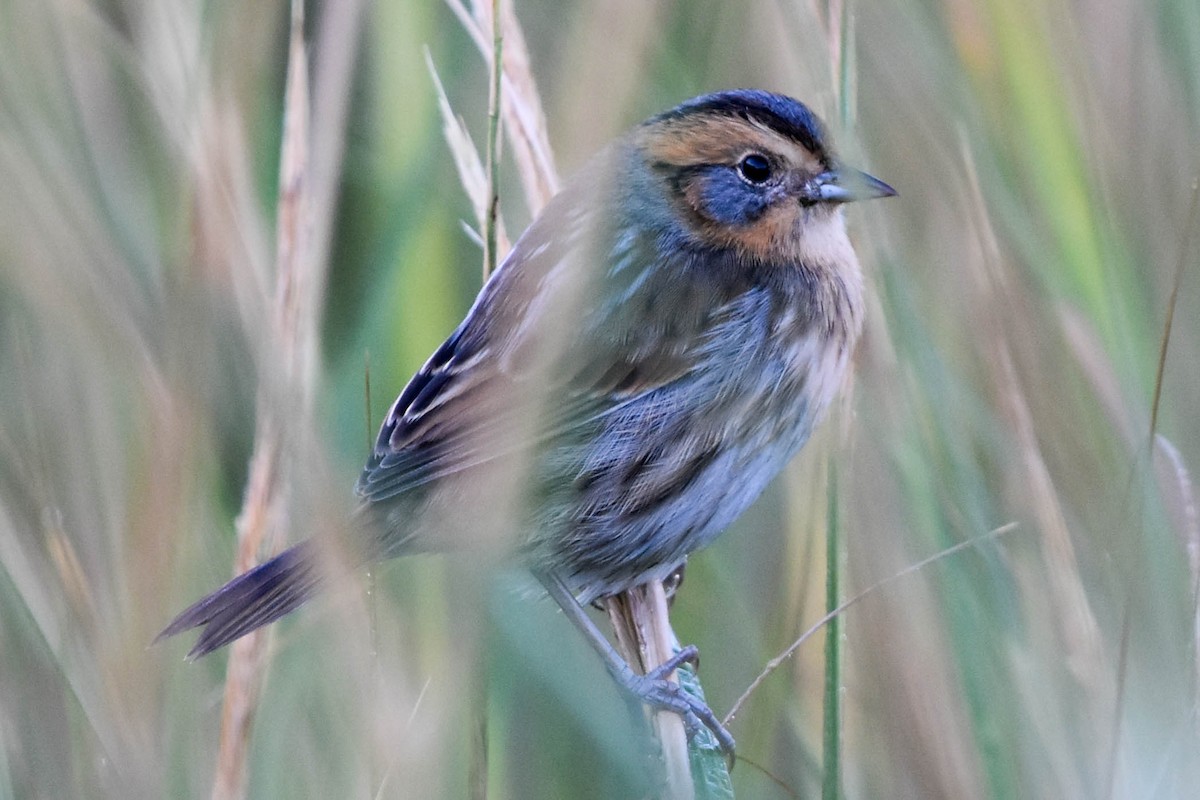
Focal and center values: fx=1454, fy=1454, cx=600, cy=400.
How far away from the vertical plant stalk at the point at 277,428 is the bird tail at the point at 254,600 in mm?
120

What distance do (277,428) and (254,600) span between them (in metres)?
0.52

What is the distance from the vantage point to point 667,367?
2268 mm

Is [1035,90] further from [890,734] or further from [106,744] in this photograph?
[106,744]

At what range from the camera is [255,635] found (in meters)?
1.61

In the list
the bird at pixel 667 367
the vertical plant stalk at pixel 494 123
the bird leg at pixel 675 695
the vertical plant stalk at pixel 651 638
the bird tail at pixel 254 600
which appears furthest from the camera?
the bird at pixel 667 367

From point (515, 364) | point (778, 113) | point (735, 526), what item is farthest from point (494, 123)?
point (735, 526)

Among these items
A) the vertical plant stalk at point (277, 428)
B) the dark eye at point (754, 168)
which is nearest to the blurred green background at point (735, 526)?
the vertical plant stalk at point (277, 428)

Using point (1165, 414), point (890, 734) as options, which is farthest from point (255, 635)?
point (1165, 414)

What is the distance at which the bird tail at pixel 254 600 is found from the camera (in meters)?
1.77

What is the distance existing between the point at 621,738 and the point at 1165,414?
2.98ft

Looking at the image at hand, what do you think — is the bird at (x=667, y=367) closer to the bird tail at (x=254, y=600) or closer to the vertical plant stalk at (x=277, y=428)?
the bird tail at (x=254, y=600)

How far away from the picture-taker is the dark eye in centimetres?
236

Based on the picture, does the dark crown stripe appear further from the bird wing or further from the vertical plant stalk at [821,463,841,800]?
the vertical plant stalk at [821,463,841,800]

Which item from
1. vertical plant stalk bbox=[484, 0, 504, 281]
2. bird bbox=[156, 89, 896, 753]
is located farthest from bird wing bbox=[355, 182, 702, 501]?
vertical plant stalk bbox=[484, 0, 504, 281]
